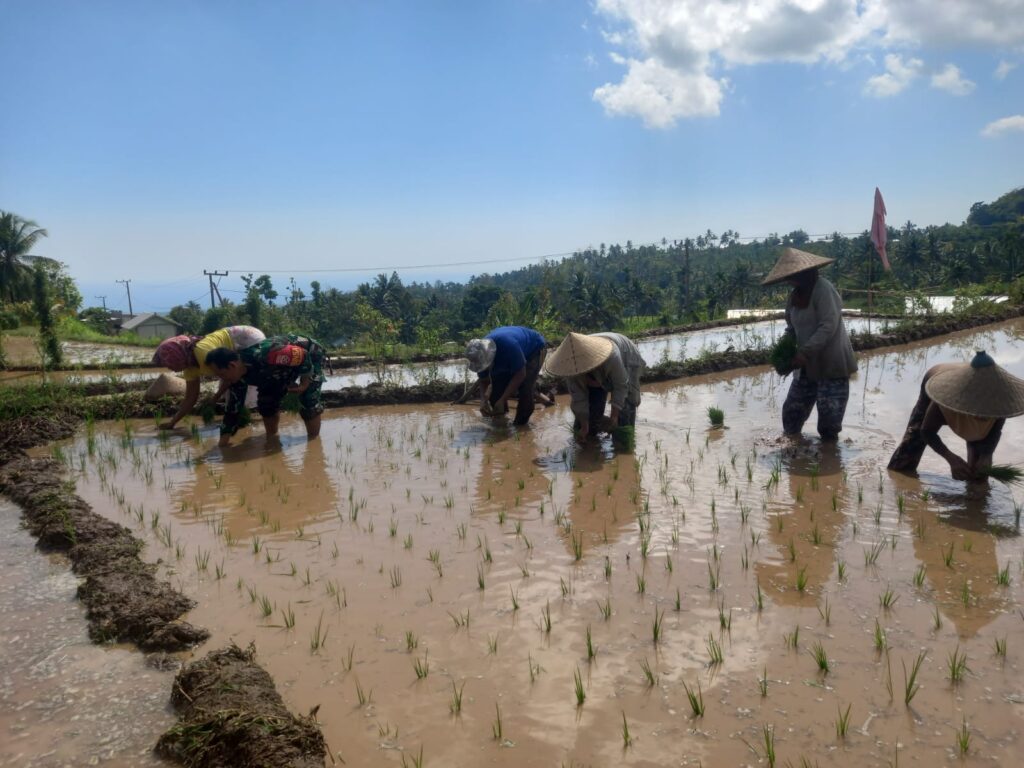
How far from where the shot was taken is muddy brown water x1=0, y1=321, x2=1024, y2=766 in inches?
87.7

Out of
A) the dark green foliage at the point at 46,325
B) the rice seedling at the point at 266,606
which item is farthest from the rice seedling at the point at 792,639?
the dark green foliage at the point at 46,325

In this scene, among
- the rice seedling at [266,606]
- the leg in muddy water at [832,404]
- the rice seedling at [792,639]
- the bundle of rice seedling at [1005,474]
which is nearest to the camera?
the rice seedling at [792,639]

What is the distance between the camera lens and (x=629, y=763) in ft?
6.81

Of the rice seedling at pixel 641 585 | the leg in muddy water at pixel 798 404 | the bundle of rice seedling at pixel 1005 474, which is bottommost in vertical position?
the rice seedling at pixel 641 585

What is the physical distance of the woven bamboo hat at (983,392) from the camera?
3906 millimetres

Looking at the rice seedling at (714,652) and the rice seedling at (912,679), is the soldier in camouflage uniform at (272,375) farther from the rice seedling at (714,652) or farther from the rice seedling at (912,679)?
the rice seedling at (912,679)

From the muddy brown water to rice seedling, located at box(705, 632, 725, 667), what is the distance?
17 mm

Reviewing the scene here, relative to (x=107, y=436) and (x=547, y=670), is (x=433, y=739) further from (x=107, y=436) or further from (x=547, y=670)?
(x=107, y=436)

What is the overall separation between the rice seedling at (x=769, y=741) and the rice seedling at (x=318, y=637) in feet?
5.42

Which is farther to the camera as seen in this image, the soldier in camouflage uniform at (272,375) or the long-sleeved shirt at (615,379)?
the soldier in camouflage uniform at (272,375)

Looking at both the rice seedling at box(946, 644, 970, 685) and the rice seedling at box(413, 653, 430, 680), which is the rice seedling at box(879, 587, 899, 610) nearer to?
the rice seedling at box(946, 644, 970, 685)

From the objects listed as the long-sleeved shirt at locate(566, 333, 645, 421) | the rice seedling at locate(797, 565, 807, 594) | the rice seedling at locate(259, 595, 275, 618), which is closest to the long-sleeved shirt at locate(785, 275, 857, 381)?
the long-sleeved shirt at locate(566, 333, 645, 421)

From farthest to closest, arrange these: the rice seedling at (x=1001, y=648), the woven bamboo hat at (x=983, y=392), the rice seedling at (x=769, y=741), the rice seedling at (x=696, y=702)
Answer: the woven bamboo hat at (x=983, y=392) → the rice seedling at (x=1001, y=648) → the rice seedling at (x=696, y=702) → the rice seedling at (x=769, y=741)

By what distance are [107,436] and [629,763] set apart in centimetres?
671
